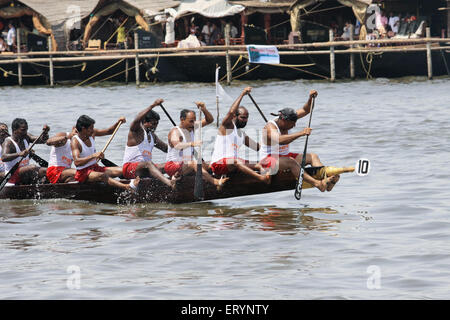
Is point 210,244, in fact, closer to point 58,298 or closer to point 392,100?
point 58,298

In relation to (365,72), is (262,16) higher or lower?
higher

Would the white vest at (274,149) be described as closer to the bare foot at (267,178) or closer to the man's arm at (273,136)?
the man's arm at (273,136)

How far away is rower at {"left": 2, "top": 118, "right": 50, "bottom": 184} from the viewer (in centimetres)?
1444

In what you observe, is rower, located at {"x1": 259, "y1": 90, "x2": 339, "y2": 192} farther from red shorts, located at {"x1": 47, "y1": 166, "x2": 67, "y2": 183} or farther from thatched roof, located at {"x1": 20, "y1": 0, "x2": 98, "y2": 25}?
thatched roof, located at {"x1": 20, "y1": 0, "x2": 98, "y2": 25}

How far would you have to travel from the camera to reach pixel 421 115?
26.8 meters

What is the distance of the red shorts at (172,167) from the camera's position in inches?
545

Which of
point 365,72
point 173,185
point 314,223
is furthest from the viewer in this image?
point 365,72

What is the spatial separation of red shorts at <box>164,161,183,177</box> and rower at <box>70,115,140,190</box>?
0.53 m

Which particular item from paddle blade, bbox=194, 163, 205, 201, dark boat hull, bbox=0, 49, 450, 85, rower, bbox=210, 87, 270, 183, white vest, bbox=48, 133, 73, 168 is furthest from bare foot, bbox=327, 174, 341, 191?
dark boat hull, bbox=0, 49, 450, 85

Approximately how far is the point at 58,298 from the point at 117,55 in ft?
103

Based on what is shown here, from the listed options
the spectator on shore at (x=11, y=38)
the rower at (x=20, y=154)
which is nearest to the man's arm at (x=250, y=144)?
the rower at (x=20, y=154)

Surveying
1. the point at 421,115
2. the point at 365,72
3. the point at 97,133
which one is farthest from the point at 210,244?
the point at 365,72

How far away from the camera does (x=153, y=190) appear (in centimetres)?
1388

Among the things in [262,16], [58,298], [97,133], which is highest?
[262,16]
